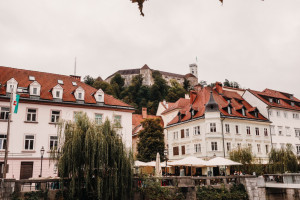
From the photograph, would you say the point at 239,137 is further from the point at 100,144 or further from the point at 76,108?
the point at 100,144

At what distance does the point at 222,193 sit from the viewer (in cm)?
2036

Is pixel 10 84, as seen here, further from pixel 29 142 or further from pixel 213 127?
pixel 213 127

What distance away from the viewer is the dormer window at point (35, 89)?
26859 mm

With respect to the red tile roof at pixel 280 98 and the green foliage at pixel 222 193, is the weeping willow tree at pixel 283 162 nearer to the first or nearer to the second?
the green foliage at pixel 222 193

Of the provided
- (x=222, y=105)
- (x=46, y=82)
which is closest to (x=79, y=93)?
(x=46, y=82)

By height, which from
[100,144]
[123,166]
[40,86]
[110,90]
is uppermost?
[110,90]

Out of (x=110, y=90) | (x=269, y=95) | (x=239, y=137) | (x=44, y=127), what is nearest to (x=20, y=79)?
(x=44, y=127)

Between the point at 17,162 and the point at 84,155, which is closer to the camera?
the point at 84,155

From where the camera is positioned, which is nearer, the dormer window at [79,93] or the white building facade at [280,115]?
the dormer window at [79,93]

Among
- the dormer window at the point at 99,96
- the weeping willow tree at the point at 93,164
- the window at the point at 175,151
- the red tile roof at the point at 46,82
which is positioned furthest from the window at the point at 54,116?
the window at the point at 175,151

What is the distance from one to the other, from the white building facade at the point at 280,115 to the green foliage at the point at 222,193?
2000 centimetres

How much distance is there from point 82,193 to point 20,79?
61.1ft

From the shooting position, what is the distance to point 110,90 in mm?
85125

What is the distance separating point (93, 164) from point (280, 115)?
113 ft
